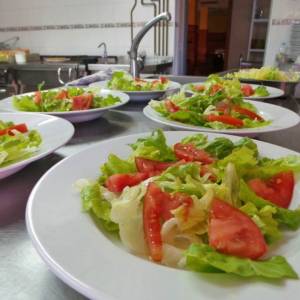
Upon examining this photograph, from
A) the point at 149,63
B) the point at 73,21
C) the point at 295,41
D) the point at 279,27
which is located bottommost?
the point at 149,63

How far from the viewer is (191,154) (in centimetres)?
61

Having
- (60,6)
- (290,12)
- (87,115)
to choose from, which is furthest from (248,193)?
(60,6)

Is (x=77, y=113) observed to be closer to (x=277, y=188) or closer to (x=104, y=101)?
(x=104, y=101)

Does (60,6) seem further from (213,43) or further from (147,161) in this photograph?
(213,43)

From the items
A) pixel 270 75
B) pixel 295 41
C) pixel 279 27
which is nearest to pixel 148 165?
pixel 270 75

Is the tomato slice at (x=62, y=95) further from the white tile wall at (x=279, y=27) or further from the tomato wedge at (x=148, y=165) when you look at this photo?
the white tile wall at (x=279, y=27)

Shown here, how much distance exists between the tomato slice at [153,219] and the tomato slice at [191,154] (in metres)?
0.17

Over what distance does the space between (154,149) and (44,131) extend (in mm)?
320

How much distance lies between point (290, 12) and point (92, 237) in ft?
13.4

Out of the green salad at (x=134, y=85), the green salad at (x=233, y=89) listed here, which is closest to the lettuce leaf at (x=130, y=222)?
the green salad at (x=233, y=89)

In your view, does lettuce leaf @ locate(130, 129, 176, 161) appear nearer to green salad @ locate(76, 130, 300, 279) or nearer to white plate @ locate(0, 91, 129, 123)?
green salad @ locate(76, 130, 300, 279)

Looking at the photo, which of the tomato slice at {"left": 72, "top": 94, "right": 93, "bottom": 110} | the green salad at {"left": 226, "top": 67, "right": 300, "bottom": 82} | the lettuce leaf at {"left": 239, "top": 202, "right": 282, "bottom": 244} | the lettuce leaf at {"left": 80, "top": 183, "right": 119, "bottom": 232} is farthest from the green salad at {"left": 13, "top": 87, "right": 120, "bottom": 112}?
the green salad at {"left": 226, "top": 67, "right": 300, "bottom": 82}

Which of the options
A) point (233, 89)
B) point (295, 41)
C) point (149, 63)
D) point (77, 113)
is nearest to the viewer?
point (77, 113)

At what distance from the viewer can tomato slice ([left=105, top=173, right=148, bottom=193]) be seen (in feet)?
1.64
